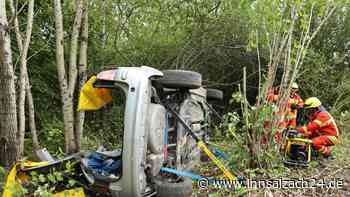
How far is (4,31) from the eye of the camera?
3814 millimetres

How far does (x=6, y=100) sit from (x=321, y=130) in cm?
446

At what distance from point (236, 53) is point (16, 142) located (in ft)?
18.3

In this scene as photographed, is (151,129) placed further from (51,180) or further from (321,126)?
(321,126)

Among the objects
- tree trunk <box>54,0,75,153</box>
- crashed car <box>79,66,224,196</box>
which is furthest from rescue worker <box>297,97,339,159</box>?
tree trunk <box>54,0,75,153</box>

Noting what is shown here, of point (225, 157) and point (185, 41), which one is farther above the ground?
point (185, 41)

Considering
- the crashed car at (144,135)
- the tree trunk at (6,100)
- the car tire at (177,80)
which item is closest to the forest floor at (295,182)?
the crashed car at (144,135)

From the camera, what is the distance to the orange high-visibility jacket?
4.41m

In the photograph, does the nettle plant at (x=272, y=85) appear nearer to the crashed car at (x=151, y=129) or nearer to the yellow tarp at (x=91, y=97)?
the crashed car at (x=151, y=129)

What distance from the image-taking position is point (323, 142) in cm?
433

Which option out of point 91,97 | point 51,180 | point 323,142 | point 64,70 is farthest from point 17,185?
point 323,142

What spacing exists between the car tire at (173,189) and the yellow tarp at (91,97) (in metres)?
1.09

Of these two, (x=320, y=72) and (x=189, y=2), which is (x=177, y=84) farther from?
(x=320, y=72)

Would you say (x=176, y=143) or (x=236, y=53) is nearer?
(x=176, y=143)

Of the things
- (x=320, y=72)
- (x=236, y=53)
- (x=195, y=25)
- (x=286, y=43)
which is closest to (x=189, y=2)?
(x=195, y=25)
